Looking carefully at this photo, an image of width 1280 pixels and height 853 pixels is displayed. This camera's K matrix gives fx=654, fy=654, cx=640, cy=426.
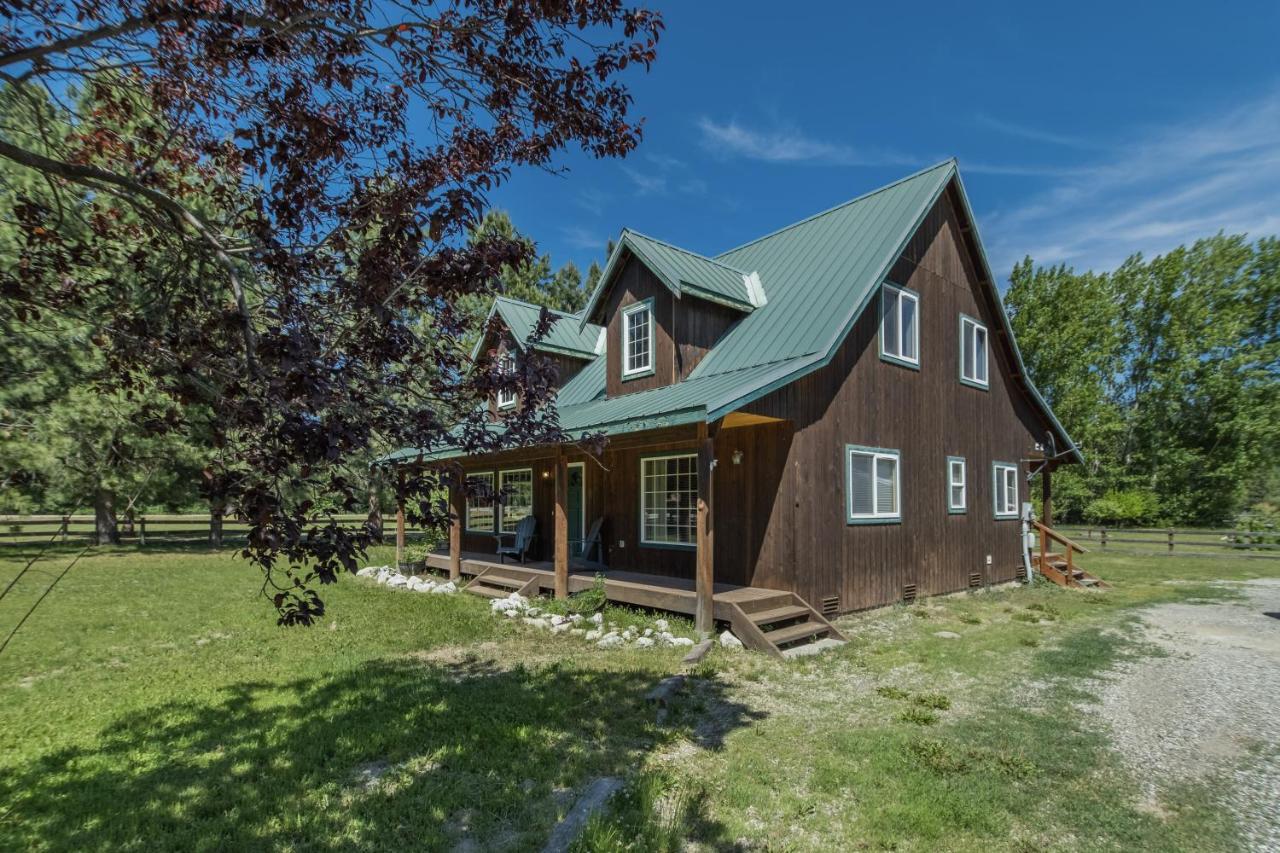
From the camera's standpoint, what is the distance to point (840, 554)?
991 cm

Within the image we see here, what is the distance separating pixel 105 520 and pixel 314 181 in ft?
83.5

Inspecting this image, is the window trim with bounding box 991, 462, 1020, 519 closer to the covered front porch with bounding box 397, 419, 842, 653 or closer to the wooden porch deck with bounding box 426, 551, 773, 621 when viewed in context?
the covered front porch with bounding box 397, 419, 842, 653

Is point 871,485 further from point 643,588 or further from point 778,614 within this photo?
point 643,588

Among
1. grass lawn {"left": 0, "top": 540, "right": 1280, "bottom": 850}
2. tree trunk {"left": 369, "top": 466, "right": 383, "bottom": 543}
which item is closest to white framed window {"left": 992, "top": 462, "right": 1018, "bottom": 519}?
grass lawn {"left": 0, "top": 540, "right": 1280, "bottom": 850}

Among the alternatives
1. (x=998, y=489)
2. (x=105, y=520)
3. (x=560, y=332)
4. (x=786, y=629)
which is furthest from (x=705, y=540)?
(x=105, y=520)

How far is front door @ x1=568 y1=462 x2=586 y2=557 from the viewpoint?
13.5 metres

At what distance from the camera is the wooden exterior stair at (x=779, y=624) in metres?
8.07

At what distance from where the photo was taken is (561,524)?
10.5 metres

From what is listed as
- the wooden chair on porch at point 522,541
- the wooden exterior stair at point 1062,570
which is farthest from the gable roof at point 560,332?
the wooden exterior stair at point 1062,570

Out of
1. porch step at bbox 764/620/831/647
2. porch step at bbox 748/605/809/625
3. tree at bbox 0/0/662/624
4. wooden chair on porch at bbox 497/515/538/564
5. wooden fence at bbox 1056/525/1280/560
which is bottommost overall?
wooden fence at bbox 1056/525/1280/560

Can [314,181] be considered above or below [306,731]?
above

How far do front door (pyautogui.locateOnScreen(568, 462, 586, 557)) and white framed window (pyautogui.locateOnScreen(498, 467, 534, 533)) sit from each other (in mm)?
1508

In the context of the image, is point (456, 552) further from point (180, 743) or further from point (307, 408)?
point (307, 408)

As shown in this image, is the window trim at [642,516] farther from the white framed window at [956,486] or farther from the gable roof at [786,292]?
the white framed window at [956,486]
